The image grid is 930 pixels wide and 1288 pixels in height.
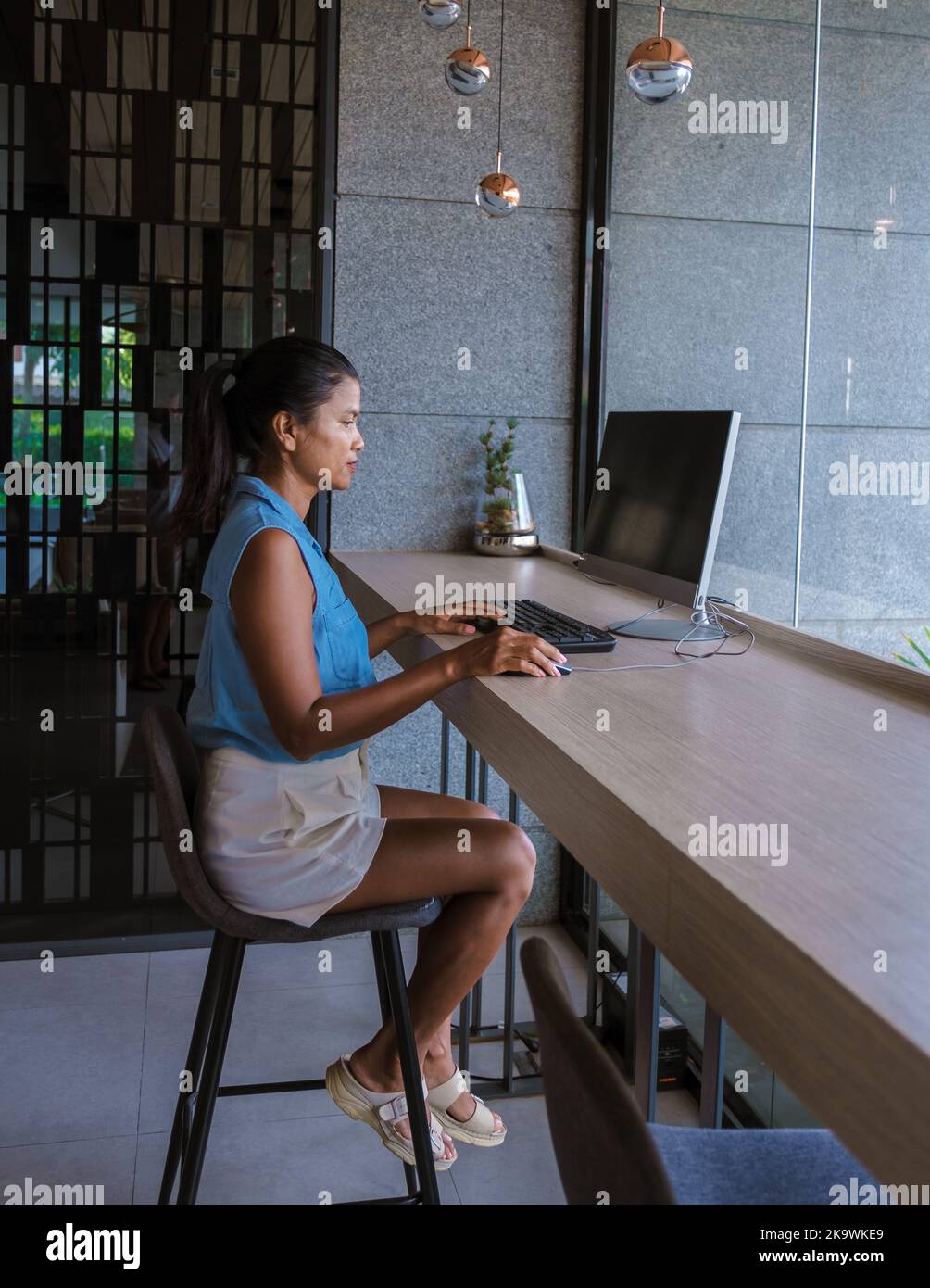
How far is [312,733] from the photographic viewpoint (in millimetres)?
1697

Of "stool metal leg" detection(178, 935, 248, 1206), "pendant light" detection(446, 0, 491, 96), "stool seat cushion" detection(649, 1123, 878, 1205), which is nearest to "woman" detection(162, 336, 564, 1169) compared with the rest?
"stool metal leg" detection(178, 935, 248, 1206)

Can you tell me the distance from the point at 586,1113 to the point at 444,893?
1.09m

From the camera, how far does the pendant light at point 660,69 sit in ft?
6.14

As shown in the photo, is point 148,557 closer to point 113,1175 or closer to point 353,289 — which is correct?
point 353,289

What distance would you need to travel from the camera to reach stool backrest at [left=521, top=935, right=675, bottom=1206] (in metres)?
0.62

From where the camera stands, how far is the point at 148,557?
3.25 metres

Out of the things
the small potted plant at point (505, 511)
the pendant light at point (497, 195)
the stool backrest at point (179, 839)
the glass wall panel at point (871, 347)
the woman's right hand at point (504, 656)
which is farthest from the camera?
the small potted plant at point (505, 511)

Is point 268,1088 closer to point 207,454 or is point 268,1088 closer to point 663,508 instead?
point 207,454

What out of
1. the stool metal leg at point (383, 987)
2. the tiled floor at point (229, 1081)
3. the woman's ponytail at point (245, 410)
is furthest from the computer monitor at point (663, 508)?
the tiled floor at point (229, 1081)

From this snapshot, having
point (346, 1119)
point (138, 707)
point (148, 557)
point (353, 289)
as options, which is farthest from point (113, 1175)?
point (353, 289)

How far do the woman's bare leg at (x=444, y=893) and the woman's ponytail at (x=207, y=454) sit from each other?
0.63 meters

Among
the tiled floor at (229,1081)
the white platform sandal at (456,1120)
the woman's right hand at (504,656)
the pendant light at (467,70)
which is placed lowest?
the tiled floor at (229,1081)

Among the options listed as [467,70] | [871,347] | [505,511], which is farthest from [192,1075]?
[467,70]

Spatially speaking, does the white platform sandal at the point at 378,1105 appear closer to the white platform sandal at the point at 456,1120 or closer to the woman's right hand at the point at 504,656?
the white platform sandal at the point at 456,1120
